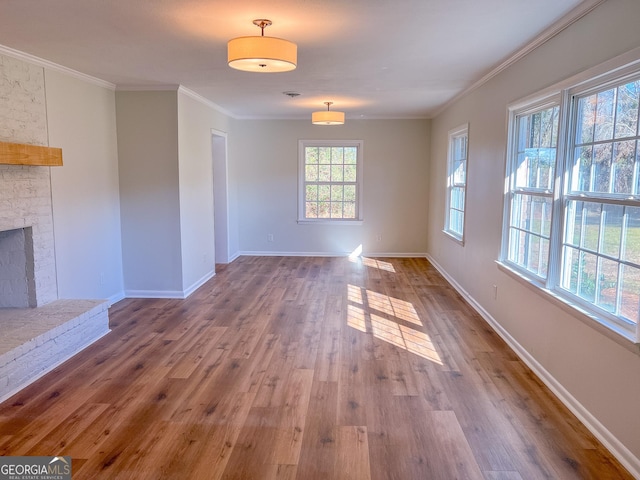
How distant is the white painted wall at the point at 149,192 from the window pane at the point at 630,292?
4.38 m

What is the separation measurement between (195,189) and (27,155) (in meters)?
2.41

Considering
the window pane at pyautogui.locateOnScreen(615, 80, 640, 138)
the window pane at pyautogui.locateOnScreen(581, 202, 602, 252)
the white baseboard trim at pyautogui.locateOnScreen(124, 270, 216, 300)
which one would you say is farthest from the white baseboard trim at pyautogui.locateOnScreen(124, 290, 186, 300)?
the window pane at pyautogui.locateOnScreen(615, 80, 640, 138)

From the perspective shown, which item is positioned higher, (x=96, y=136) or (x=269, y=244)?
(x=96, y=136)

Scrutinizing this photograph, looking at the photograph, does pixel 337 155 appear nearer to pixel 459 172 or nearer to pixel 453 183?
pixel 453 183

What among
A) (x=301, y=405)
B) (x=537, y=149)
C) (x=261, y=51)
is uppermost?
(x=261, y=51)

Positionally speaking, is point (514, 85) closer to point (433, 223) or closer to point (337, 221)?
point (433, 223)

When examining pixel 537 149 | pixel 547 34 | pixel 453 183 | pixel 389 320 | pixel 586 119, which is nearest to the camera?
pixel 586 119

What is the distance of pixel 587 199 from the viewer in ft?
9.09

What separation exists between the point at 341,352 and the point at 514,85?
2698 millimetres

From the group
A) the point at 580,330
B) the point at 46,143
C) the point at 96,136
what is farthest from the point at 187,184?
the point at 580,330

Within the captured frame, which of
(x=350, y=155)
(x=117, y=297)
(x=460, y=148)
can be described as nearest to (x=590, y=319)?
(x=460, y=148)

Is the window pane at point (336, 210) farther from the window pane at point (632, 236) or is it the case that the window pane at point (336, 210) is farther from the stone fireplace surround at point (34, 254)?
the window pane at point (632, 236)

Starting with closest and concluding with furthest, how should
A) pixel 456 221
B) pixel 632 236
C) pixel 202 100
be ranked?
1. pixel 632 236
2. pixel 202 100
3. pixel 456 221

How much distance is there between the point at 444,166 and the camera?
6.97m
